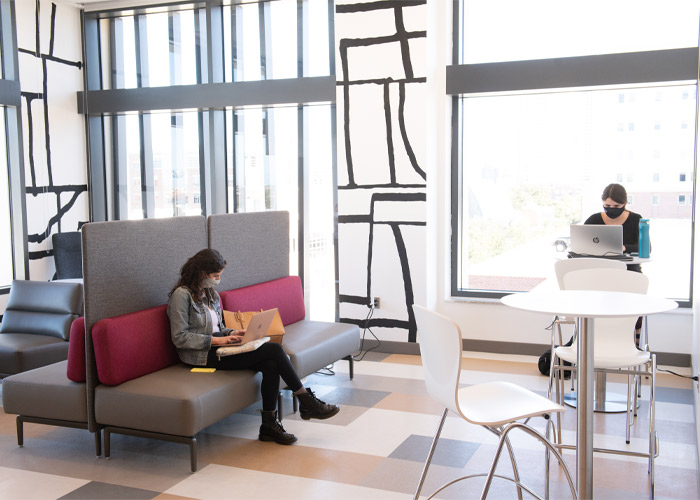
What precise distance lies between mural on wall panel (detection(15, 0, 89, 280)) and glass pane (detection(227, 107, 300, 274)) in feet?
5.80

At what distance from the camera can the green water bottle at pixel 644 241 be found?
4.64 metres

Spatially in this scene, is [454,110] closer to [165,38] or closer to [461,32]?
[461,32]

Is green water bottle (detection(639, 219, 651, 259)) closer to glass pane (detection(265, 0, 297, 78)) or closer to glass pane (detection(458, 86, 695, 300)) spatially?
glass pane (detection(458, 86, 695, 300))

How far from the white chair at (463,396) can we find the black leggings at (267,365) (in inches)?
57.0

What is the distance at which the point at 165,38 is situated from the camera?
7121mm

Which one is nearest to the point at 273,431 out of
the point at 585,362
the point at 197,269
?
the point at 197,269

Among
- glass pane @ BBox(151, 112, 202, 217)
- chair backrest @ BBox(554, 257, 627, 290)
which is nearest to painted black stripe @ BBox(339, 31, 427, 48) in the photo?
glass pane @ BBox(151, 112, 202, 217)

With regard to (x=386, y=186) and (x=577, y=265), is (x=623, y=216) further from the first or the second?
(x=386, y=186)

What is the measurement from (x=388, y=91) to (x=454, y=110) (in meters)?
0.66

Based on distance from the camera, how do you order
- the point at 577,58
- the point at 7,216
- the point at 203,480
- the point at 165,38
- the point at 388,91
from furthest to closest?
the point at 165,38 < the point at 7,216 < the point at 388,91 < the point at 577,58 < the point at 203,480

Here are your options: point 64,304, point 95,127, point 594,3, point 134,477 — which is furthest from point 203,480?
point 95,127

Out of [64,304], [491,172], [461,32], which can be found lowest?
[64,304]

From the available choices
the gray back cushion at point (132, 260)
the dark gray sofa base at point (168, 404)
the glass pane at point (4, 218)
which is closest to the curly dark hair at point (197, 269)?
the gray back cushion at point (132, 260)

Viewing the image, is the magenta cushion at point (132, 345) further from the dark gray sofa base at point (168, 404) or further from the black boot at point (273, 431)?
the black boot at point (273, 431)
